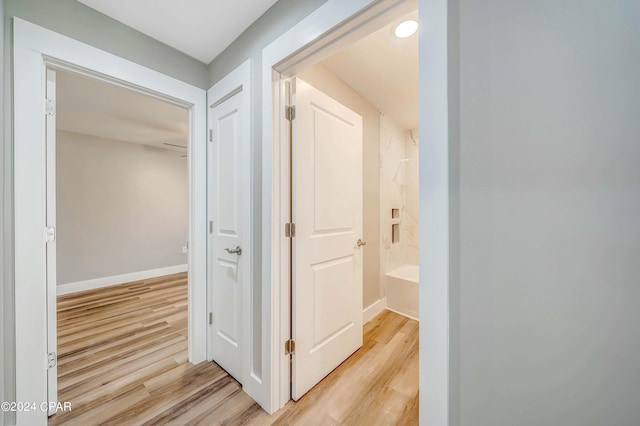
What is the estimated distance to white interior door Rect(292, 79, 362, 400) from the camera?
4.82 feet

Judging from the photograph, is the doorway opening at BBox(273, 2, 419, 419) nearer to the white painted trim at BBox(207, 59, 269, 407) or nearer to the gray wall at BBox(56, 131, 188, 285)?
the white painted trim at BBox(207, 59, 269, 407)

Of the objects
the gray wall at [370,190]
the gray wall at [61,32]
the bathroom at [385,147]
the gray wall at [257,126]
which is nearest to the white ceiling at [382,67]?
the bathroom at [385,147]

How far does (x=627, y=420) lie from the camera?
1.87 ft

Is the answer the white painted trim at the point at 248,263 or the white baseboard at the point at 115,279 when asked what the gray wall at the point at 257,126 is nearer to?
the white painted trim at the point at 248,263

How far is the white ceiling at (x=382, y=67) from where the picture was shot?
161 cm

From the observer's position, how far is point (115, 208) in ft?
12.6

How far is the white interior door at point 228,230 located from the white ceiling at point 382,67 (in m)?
0.94

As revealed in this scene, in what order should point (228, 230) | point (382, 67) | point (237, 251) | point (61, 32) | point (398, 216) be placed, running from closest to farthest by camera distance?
point (61, 32) < point (237, 251) < point (228, 230) < point (382, 67) < point (398, 216)

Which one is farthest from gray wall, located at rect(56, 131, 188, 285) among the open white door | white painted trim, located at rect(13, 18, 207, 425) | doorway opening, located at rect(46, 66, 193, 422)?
white painted trim, located at rect(13, 18, 207, 425)

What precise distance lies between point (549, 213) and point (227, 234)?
1.74 m

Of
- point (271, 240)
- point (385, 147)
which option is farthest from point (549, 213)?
point (385, 147)

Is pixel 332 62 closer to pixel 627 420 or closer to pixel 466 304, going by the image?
pixel 466 304

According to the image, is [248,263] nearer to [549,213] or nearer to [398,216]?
[549,213]

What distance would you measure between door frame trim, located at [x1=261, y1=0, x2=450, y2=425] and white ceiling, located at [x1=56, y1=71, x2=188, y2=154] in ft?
4.08
